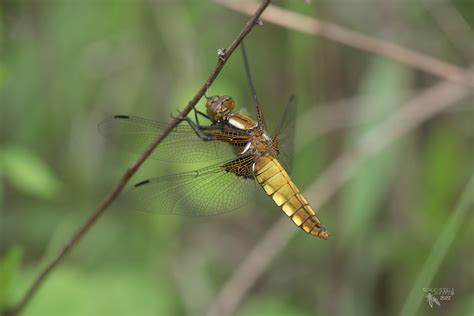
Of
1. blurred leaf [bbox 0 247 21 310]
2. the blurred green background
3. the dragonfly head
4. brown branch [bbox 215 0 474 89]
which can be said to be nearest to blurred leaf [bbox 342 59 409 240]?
the blurred green background

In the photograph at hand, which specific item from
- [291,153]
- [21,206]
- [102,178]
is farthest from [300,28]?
[21,206]

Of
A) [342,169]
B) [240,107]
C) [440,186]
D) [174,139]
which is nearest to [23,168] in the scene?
[174,139]

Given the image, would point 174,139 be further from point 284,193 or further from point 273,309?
point 273,309

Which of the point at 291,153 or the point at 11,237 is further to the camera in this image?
the point at 11,237

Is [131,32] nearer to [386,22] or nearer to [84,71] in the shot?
[84,71]

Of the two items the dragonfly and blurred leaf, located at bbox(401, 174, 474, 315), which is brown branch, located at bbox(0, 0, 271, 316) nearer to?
the dragonfly

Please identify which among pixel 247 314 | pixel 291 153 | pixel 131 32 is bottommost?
pixel 247 314

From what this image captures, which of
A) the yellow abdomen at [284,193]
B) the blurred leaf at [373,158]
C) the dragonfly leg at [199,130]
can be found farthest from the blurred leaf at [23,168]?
the blurred leaf at [373,158]
